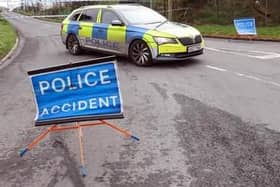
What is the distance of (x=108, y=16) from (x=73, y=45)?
2135 mm

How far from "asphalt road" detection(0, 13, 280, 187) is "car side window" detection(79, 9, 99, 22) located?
3.55 meters

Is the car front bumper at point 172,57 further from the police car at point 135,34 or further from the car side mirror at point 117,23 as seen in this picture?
the car side mirror at point 117,23

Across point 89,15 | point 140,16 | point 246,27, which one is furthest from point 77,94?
point 246,27

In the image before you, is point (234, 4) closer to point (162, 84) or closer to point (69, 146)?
point (162, 84)

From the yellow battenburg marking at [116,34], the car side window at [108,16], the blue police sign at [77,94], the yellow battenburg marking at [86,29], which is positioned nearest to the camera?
the blue police sign at [77,94]

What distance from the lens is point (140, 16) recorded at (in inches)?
492

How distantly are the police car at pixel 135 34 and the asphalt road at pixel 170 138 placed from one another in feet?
3.80

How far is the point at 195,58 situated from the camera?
12742mm

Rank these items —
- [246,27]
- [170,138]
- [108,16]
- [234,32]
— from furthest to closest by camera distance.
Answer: [234,32] → [246,27] → [108,16] → [170,138]

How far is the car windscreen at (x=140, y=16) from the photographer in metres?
12.2

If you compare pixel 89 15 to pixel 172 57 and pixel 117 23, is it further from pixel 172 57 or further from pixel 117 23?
pixel 172 57

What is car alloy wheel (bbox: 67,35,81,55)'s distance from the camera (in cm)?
1417

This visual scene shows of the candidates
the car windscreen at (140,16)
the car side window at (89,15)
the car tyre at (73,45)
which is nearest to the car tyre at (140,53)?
the car windscreen at (140,16)

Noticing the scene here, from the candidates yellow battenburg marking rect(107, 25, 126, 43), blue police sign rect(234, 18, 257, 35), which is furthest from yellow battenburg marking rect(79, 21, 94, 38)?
blue police sign rect(234, 18, 257, 35)
